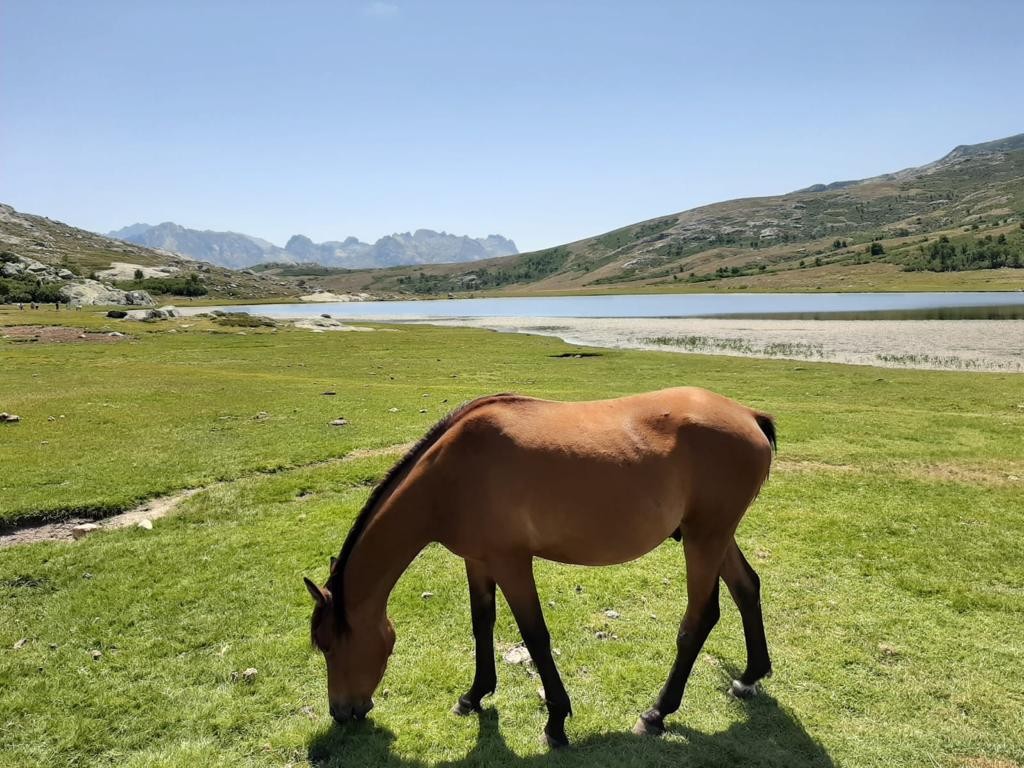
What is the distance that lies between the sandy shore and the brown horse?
37.0 meters

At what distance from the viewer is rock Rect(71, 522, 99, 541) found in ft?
34.0

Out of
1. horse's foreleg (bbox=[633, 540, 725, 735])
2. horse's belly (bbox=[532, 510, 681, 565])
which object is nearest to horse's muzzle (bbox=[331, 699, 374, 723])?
horse's belly (bbox=[532, 510, 681, 565])

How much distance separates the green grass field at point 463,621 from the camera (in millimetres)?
5422

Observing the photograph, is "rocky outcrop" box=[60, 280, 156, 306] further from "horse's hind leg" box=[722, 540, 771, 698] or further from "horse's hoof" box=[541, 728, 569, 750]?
"horse's hind leg" box=[722, 540, 771, 698]

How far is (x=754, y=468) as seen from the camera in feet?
19.4

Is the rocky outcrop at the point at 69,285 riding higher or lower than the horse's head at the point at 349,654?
higher

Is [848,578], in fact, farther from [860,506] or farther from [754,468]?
[754,468]

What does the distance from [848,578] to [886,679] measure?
2516 millimetres

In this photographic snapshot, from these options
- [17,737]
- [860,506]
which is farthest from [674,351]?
[17,737]

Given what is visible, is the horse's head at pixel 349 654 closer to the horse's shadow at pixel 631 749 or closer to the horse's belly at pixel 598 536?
the horse's shadow at pixel 631 749

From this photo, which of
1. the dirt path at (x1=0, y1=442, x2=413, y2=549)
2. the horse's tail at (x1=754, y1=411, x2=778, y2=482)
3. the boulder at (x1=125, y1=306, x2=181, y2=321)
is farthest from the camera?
the boulder at (x1=125, y1=306, x2=181, y2=321)

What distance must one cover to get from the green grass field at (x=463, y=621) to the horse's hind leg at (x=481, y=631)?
0.20 m

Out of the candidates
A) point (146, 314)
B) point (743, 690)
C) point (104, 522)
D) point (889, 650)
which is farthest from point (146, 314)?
point (889, 650)

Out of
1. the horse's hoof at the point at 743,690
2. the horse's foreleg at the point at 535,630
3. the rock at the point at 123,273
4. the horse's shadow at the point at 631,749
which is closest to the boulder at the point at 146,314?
the horse's shadow at the point at 631,749
